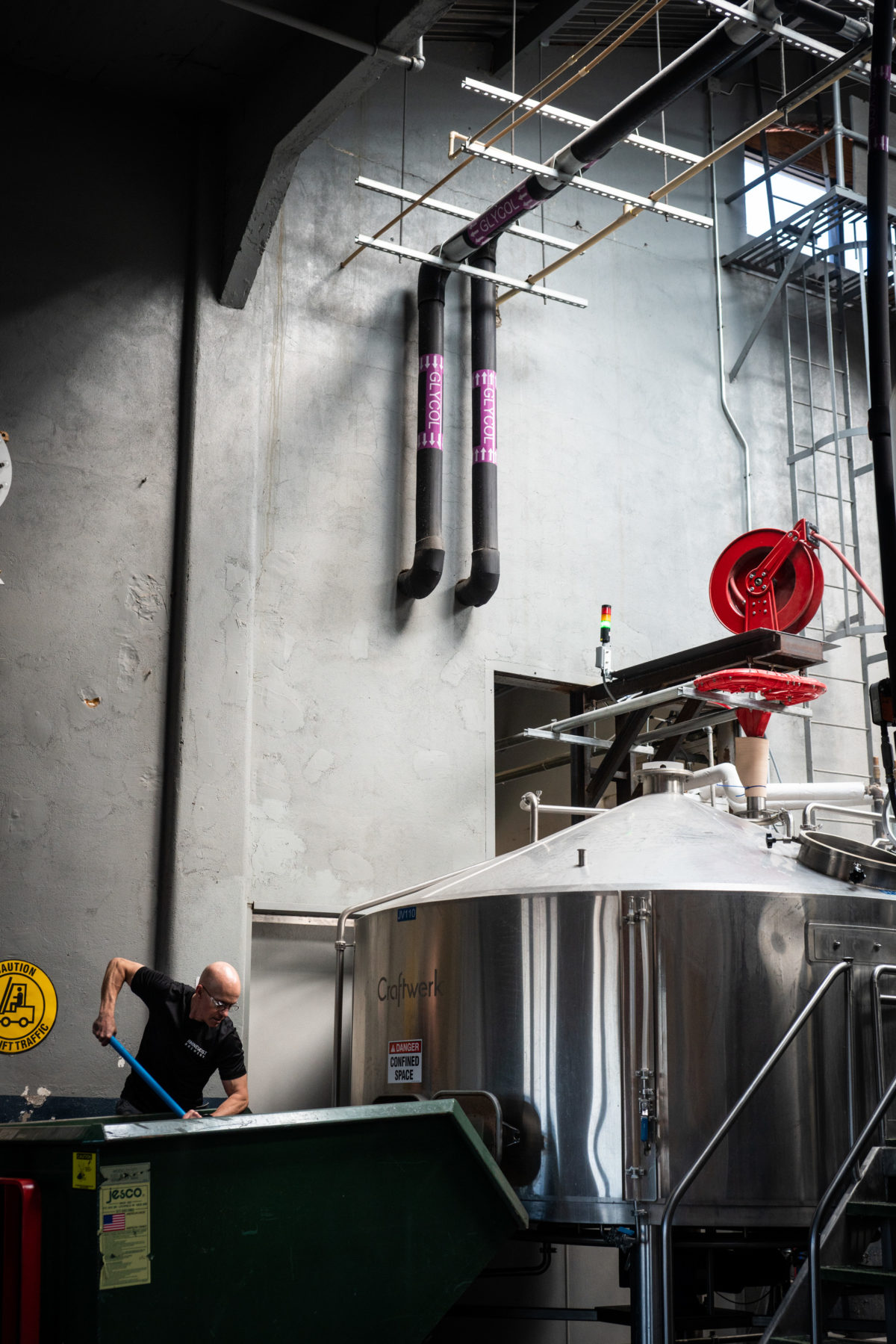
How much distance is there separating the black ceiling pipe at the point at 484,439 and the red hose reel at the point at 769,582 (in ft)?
4.82

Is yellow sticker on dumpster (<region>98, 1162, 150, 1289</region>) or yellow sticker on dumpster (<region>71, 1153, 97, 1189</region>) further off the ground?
yellow sticker on dumpster (<region>71, 1153, 97, 1189</region>)

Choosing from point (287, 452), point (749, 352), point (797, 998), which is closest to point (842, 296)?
point (749, 352)

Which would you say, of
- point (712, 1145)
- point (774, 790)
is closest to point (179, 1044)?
point (712, 1145)

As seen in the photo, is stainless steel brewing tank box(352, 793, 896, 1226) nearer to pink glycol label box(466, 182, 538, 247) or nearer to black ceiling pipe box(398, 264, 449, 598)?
black ceiling pipe box(398, 264, 449, 598)

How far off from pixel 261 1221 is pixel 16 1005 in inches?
118

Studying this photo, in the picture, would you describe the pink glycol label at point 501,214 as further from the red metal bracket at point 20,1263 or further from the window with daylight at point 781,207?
the red metal bracket at point 20,1263

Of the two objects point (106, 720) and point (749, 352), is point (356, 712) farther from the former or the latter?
point (749, 352)

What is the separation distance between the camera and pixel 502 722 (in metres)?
13.2

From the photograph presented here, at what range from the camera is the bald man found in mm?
6266

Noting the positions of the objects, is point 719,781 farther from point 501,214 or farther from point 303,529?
point 501,214

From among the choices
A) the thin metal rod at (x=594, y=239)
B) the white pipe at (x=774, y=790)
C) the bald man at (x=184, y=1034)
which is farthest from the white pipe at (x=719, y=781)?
the thin metal rod at (x=594, y=239)

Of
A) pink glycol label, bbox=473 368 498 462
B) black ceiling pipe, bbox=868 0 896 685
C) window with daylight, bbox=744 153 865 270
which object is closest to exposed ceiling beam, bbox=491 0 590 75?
window with daylight, bbox=744 153 865 270

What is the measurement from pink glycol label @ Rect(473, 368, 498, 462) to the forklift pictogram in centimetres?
442

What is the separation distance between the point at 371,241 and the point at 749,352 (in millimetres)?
3737
